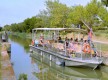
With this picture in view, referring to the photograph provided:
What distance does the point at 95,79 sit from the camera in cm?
1809

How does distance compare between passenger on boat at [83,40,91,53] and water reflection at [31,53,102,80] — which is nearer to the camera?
water reflection at [31,53,102,80]

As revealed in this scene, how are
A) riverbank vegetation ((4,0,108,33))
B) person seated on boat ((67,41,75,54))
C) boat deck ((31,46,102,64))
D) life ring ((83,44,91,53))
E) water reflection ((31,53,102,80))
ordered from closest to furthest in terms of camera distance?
water reflection ((31,53,102,80)) → boat deck ((31,46,102,64)) → life ring ((83,44,91,53)) → person seated on boat ((67,41,75,54)) → riverbank vegetation ((4,0,108,33))

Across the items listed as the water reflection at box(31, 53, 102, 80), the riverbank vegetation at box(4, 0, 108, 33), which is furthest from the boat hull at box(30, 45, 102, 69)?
the riverbank vegetation at box(4, 0, 108, 33)

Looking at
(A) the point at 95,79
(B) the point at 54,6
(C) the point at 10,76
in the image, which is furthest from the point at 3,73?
(B) the point at 54,6

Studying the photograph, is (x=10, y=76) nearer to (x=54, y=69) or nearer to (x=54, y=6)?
(x=54, y=69)

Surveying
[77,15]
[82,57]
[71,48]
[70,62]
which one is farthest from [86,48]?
[77,15]

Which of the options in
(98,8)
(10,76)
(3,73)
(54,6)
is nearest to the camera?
(10,76)

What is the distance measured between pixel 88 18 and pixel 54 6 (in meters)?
13.3

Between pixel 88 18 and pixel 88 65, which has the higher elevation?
pixel 88 18

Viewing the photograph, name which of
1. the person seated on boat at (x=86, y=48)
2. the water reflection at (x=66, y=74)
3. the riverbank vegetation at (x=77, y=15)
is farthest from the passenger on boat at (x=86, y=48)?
the riverbank vegetation at (x=77, y=15)

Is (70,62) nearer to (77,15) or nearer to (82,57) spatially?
(82,57)

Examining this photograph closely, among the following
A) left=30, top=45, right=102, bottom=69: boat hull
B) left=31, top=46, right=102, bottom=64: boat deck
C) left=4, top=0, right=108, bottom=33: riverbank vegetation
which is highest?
left=4, top=0, right=108, bottom=33: riverbank vegetation

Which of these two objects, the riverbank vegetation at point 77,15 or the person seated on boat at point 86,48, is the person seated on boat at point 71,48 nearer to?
the person seated on boat at point 86,48

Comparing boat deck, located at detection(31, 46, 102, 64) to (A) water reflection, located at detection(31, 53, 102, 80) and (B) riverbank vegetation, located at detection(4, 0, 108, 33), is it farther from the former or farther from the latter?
(B) riverbank vegetation, located at detection(4, 0, 108, 33)
